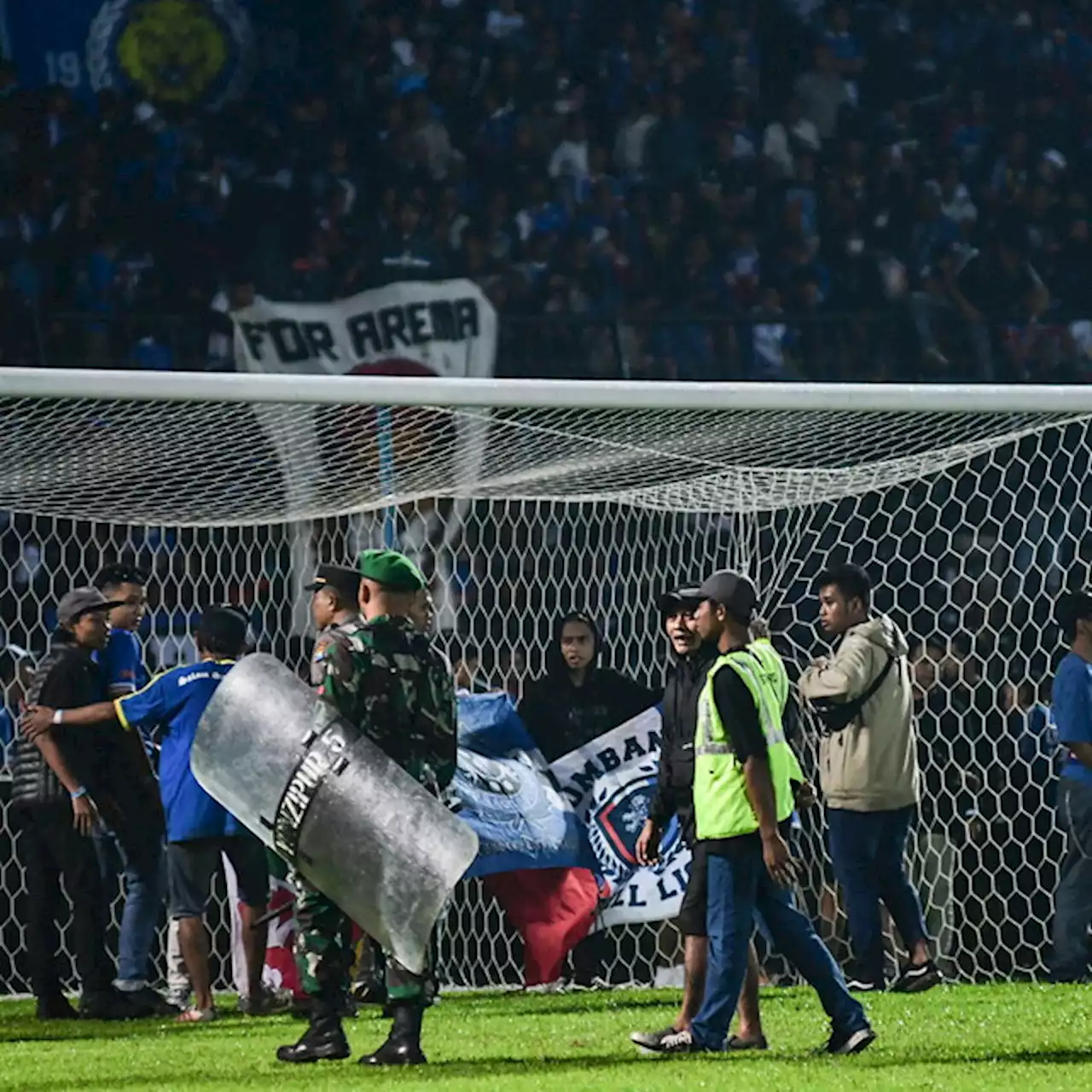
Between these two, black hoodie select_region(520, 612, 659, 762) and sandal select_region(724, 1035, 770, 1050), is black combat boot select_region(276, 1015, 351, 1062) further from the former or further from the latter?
black hoodie select_region(520, 612, 659, 762)

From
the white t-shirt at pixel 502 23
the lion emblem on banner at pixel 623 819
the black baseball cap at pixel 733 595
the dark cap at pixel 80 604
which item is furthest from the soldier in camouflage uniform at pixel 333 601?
the white t-shirt at pixel 502 23

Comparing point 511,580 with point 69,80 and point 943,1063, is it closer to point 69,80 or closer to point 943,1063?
point 943,1063

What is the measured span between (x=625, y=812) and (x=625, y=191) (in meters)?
7.04

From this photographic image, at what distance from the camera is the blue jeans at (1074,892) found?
338 inches

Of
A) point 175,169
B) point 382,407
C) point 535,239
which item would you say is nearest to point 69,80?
point 175,169

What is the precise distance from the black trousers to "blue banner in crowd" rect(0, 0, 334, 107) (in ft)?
27.3

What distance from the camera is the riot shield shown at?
18.9 ft

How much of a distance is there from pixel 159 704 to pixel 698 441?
208 centimetres

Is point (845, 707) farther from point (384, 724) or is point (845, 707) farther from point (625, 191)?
point (625, 191)

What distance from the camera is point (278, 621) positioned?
9805 millimetres

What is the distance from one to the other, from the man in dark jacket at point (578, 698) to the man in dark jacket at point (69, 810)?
1.97m

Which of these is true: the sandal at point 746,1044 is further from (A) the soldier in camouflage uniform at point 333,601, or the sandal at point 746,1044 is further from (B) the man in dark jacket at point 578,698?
(B) the man in dark jacket at point 578,698

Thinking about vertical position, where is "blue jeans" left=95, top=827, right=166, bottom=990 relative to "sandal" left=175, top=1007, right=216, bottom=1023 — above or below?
above

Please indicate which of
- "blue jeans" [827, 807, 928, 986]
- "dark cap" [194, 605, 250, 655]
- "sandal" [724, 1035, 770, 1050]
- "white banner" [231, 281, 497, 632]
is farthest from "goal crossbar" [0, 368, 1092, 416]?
"white banner" [231, 281, 497, 632]
